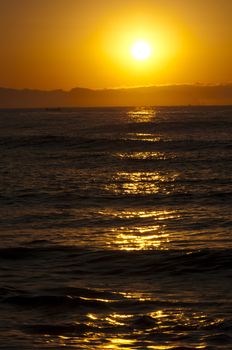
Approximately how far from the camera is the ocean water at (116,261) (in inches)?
491

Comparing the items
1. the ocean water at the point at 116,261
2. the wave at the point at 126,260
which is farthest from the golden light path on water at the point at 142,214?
the wave at the point at 126,260

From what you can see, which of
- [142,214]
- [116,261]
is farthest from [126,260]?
[142,214]

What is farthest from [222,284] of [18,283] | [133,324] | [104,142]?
Answer: [104,142]

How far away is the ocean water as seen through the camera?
12.5m

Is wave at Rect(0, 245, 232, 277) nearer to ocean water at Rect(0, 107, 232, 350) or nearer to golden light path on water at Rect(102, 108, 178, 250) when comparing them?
ocean water at Rect(0, 107, 232, 350)

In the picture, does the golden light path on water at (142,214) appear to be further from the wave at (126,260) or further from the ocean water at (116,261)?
the wave at (126,260)

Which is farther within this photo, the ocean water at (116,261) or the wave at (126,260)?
the wave at (126,260)

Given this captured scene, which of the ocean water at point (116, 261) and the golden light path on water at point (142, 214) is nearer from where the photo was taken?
the ocean water at point (116, 261)

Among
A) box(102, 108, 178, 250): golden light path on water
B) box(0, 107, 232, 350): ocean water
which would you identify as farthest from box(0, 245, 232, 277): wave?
box(102, 108, 178, 250): golden light path on water

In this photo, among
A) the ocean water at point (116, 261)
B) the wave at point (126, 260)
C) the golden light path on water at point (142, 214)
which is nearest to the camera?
the ocean water at point (116, 261)

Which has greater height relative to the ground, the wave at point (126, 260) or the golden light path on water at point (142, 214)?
the golden light path on water at point (142, 214)

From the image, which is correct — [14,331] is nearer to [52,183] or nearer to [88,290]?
[88,290]

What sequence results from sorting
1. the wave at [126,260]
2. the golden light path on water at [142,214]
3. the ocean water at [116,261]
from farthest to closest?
the golden light path on water at [142,214] → the wave at [126,260] → the ocean water at [116,261]

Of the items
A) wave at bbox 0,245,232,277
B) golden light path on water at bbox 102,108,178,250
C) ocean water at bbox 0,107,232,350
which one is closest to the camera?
ocean water at bbox 0,107,232,350
